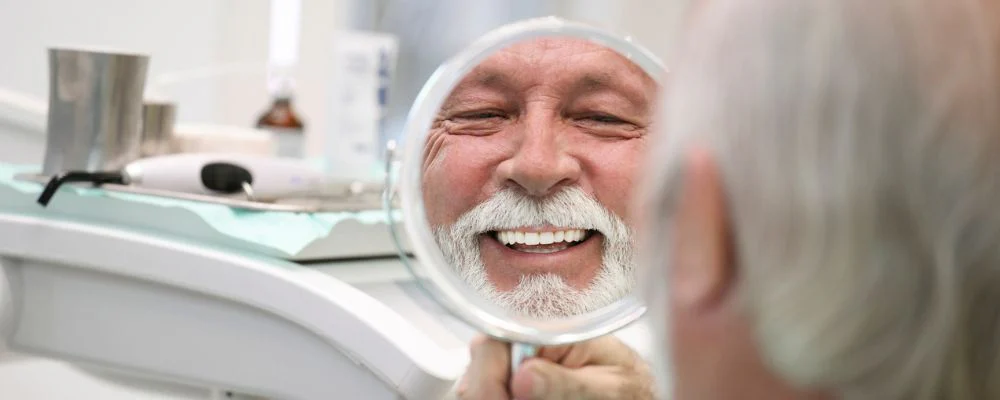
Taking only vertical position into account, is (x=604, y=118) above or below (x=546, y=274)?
above

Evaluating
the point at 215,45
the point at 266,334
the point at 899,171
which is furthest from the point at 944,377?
the point at 215,45

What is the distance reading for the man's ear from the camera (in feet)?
1.39

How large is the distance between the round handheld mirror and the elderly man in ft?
0.82

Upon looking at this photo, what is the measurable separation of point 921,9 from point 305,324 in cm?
51

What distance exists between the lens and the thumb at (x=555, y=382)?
2.14 ft

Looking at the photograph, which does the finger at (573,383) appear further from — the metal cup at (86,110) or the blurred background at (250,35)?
the blurred background at (250,35)

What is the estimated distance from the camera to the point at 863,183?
392 mm

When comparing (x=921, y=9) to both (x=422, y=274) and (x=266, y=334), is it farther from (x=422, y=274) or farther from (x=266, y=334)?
(x=266, y=334)

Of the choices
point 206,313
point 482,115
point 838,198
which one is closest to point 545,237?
point 482,115

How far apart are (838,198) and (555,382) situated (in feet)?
0.98

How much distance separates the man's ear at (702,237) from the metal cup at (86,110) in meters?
0.80

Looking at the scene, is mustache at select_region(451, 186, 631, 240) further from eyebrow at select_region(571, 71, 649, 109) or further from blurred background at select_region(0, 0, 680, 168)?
blurred background at select_region(0, 0, 680, 168)

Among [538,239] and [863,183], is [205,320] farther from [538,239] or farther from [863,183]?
[863,183]

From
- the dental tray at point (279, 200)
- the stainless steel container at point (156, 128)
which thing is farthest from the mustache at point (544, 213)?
the stainless steel container at point (156, 128)
